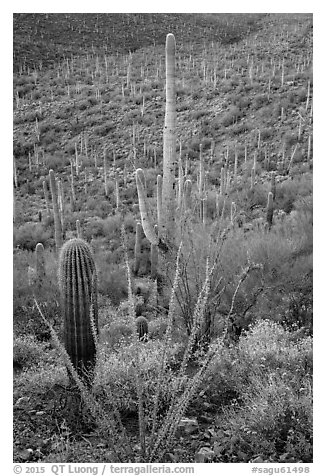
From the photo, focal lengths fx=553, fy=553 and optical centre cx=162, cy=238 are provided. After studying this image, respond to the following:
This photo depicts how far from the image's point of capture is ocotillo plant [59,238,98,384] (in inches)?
243

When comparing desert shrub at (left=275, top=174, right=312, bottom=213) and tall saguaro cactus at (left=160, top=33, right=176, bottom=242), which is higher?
tall saguaro cactus at (left=160, top=33, right=176, bottom=242)

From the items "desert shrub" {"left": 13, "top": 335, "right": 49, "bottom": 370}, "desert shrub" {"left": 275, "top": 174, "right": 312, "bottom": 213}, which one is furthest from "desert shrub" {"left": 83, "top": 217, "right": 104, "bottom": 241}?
"desert shrub" {"left": 13, "top": 335, "right": 49, "bottom": 370}

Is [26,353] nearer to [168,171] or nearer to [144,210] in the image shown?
[144,210]

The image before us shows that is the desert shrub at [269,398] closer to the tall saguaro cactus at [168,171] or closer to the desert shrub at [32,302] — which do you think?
the tall saguaro cactus at [168,171]

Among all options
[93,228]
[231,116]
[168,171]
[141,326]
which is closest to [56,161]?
[93,228]

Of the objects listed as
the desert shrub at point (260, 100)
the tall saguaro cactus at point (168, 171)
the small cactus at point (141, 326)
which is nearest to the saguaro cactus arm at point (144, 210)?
the tall saguaro cactus at point (168, 171)

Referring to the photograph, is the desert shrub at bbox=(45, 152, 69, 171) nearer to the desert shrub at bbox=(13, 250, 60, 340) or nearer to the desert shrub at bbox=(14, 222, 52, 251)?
the desert shrub at bbox=(14, 222, 52, 251)

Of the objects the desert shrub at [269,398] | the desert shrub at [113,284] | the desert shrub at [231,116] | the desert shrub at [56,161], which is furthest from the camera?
the desert shrub at [231,116]

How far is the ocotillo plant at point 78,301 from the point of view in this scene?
618 cm

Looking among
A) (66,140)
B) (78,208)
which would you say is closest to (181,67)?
(66,140)

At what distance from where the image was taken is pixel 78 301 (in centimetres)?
618

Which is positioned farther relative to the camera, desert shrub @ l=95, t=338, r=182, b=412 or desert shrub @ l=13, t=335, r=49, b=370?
desert shrub @ l=13, t=335, r=49, b=370

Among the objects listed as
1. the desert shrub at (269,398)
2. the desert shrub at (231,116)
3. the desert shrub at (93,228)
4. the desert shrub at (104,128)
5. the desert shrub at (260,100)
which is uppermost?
Result: the desert shrub at (260,100)

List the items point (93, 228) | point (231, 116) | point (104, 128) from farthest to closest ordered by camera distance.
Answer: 1. point (231, 116)
2. point (104, 128)
3. point (93, 228)
